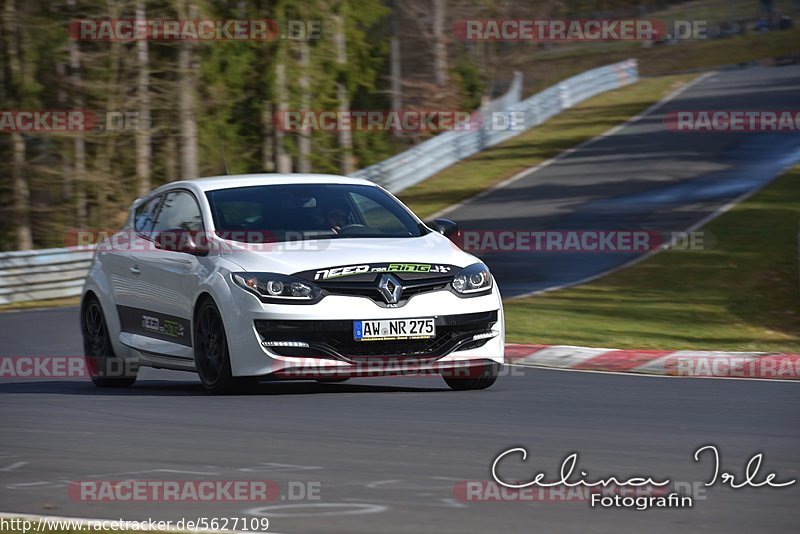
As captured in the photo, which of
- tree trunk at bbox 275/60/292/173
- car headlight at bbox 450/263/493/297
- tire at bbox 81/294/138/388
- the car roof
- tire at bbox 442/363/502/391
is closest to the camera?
car headlight at bbox 450/263/493/297

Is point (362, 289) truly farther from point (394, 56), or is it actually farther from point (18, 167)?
point (394, 56)

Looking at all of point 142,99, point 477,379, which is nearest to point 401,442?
point 477,379

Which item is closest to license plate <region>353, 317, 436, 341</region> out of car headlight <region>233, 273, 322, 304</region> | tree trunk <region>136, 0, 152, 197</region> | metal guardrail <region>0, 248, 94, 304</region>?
car headlight <region>233, 273, 322, 304</region>

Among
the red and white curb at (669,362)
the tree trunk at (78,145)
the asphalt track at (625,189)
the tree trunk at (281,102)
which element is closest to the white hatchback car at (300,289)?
the red and white curb at (669,362)

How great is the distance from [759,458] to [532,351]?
636 cm

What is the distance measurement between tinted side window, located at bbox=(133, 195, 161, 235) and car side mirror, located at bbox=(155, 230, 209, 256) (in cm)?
34

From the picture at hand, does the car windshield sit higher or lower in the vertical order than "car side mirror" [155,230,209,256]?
higher

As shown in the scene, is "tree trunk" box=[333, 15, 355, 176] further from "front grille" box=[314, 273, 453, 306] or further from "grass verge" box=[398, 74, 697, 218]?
"front grille" box=[314, 273, 453, 306]

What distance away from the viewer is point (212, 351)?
→ 9977mm

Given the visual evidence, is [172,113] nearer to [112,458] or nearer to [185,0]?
[185,0]

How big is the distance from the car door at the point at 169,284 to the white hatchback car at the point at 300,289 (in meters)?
0.01

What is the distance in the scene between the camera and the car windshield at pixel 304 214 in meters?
10.3

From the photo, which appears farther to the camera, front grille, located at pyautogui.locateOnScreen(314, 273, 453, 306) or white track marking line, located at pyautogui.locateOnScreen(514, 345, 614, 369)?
white track marking line, located at pyautogui.locateOnScreen(514, 345, 614, 369)

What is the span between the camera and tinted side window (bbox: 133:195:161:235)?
11.5 meters
